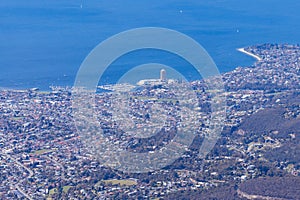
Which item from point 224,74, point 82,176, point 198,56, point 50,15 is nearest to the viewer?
point 82,176

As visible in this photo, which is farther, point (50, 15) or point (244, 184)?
point (50, 15)

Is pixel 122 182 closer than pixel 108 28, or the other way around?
pixel 122 182

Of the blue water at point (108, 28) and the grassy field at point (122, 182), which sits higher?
the blue water at point (108, 28)

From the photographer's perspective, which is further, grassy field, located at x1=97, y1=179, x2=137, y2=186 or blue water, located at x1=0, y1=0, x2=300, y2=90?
blue water, located at x1=0, y1=0, x2=300, y2=90

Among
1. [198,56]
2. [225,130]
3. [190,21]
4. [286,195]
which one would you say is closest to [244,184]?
[286,195]

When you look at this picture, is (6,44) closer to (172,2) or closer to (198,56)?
(198,56)

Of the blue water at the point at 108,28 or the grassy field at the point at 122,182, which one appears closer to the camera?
the grassy field at the point at 122,182

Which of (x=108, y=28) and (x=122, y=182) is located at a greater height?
(x=108, y=28)

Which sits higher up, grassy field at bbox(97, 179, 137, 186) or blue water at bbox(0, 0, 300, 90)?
blue water at bbox(0, 0, 300, 90)
